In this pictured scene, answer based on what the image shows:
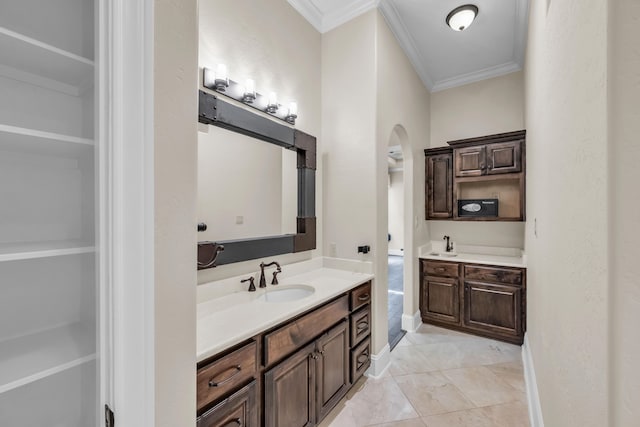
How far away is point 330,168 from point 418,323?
89.4 inches

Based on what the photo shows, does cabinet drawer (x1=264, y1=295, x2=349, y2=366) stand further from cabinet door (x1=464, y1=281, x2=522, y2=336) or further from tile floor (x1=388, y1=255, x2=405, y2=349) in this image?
cabinet door (x1=464, y1=281, x2=522, y2=336)

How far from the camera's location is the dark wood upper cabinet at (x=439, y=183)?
3.36 metres

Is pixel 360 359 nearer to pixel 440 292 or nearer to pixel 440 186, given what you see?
pixel 440 292

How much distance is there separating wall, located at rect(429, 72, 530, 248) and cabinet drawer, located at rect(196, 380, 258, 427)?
327 centimetres

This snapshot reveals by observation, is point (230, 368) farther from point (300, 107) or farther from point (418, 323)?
point (418, 323)

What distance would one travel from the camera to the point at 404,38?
2.78m

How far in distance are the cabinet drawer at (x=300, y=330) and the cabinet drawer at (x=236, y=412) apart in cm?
15

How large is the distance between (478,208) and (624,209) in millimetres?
3005

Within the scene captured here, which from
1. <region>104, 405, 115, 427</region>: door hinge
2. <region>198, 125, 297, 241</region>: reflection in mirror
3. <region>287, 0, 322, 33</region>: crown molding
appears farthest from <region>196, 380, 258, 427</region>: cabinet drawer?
<region>287, 0, 322, 33</region>: crown molding

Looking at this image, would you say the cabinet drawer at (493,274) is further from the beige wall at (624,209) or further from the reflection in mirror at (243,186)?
the beige wall at (624,209)
